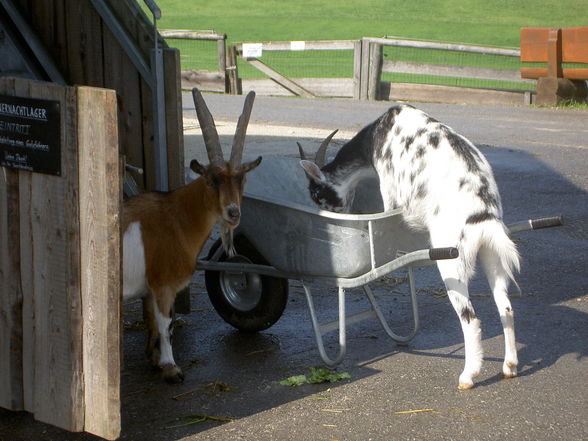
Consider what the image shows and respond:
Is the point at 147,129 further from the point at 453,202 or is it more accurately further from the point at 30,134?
the point at 453,202

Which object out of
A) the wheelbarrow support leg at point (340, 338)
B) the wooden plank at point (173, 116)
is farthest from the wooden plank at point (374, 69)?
the wheelbarrow support leg at point (340, 338)

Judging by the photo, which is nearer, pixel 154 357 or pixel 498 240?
pixel 498 240

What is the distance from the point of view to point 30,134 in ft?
Result: 13.3

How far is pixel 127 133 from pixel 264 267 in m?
1.42

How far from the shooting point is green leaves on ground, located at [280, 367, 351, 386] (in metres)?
5.11

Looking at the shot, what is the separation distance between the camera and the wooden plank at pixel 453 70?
2061 cm

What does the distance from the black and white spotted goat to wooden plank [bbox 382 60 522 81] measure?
50.2ft

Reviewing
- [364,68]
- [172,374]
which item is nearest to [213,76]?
[364,68]

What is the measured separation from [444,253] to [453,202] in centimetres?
81

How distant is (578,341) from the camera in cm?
590

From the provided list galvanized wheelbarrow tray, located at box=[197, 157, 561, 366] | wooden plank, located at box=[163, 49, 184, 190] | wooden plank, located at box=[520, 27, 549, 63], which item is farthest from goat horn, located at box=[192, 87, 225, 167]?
wooden plank, located at box=[520, 27, 549, 63]

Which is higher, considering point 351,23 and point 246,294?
point 351,23

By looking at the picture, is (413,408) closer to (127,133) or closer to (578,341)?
(578,341)

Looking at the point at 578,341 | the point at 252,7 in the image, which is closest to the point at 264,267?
the point at 578,341
